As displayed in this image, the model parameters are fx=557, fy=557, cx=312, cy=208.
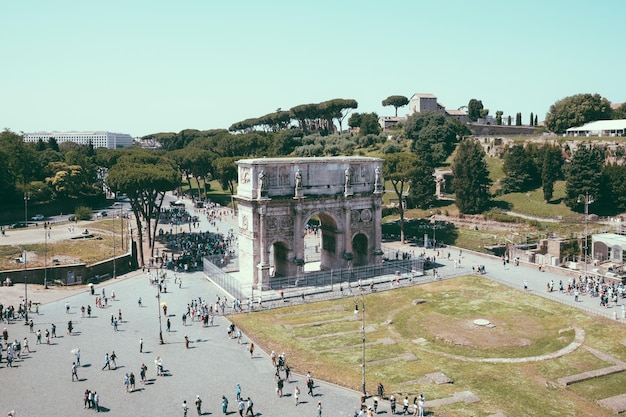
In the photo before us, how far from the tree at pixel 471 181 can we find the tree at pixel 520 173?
209 inches

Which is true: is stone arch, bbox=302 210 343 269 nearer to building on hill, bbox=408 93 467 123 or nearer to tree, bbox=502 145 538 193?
tree, bbox=502 145 538 193

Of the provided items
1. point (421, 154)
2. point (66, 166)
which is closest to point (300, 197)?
point (421, 154)

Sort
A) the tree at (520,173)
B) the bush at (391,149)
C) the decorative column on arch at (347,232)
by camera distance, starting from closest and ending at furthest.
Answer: the decorative column on arch at (347,232)
the tree at (520,173)
the bush at (391,149)

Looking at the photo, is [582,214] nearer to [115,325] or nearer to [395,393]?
[395,393]

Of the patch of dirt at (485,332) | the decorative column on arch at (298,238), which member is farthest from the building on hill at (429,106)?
the patch of dirt at (485,332)

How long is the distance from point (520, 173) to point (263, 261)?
55.4 meters

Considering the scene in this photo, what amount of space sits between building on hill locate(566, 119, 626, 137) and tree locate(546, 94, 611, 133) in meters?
3.31

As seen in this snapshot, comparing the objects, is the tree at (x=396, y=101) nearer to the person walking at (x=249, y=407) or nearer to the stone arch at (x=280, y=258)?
the stone arch at (x=280, y=258)

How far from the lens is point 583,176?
78375 millimetres

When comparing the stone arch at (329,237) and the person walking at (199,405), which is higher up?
the stone arch at (329,237)

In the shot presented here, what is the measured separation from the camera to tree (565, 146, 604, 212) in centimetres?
7775

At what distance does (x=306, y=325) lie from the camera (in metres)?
45.8

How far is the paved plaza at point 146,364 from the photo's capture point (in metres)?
31.8

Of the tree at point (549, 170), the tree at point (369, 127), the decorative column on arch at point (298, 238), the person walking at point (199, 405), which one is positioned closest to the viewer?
the person walking at point (199, 405)
